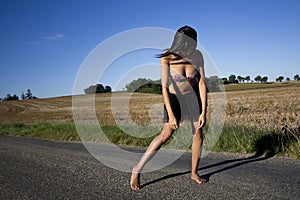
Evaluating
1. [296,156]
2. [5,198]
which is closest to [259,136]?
[296,156]

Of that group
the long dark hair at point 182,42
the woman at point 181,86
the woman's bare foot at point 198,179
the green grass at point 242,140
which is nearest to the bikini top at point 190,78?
the woman at point 181,86

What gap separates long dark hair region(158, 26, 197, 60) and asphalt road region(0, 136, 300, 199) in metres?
1.59

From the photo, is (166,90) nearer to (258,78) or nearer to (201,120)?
(201,120)

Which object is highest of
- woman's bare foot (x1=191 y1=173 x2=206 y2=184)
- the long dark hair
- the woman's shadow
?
the long dark hair

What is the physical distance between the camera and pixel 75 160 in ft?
17.8

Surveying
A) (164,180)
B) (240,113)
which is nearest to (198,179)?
(164,180)

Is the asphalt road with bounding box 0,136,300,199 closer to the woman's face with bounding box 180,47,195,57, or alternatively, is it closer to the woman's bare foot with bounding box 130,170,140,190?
the woman's bare foot with bounding box 130,170,140,190

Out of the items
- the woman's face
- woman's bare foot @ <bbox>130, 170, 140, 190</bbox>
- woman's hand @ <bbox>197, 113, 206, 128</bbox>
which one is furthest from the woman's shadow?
the woman's face

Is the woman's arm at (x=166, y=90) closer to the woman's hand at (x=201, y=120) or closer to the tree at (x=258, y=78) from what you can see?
the woman's hand at (x=201, y=120)

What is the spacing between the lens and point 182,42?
3432 millimetres

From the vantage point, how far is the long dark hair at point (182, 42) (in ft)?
11.3

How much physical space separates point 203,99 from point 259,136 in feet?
9.12

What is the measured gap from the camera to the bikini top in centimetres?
350

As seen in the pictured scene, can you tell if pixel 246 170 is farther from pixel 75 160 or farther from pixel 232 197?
pixel 75 160
